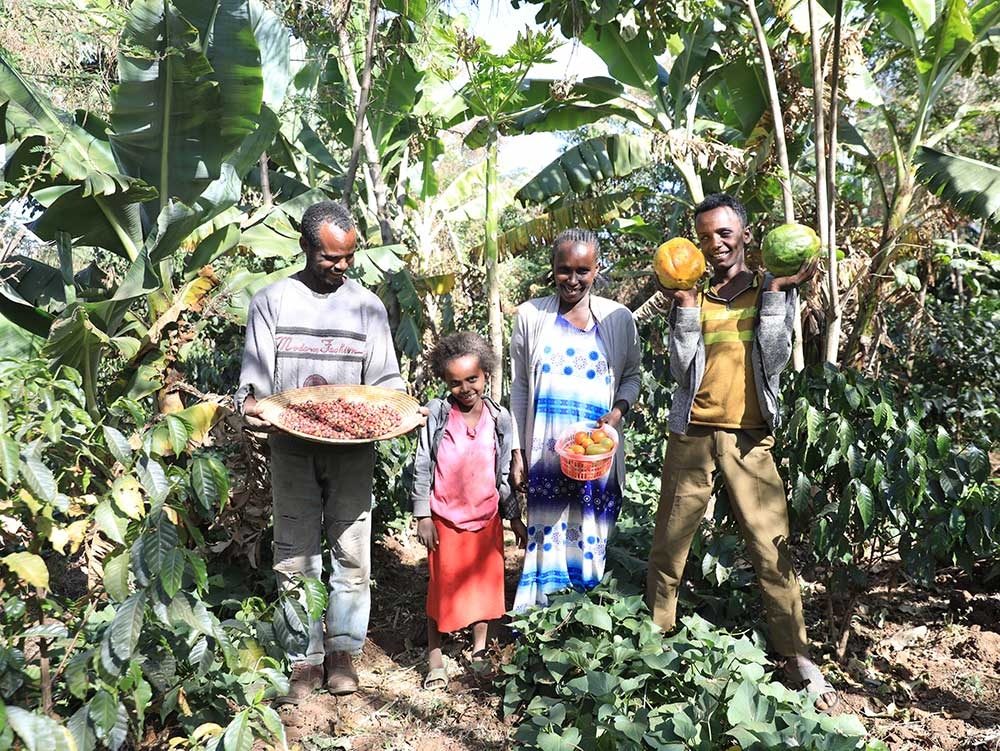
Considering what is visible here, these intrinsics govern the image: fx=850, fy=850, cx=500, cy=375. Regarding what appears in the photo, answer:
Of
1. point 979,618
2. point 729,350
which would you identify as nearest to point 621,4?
point 729,350

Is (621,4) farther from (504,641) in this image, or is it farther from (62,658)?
(62,658)

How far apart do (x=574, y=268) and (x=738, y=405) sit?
849mm

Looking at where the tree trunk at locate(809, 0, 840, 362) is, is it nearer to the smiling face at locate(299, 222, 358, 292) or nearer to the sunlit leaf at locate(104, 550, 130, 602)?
the smiling face at locate(299, 222, 358, 292)

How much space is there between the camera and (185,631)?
2445 millimetres

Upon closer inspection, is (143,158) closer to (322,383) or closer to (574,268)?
(322,383)

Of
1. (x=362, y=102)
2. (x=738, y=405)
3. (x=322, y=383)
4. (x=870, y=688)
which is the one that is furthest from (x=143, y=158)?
(x=870, y=688)

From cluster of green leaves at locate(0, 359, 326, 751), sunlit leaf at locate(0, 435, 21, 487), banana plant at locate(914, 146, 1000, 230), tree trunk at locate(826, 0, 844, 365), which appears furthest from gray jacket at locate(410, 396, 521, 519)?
banana plant at locate(914, 146, 1000, 230)

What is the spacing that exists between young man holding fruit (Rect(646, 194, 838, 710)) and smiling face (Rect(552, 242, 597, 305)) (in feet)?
1.27

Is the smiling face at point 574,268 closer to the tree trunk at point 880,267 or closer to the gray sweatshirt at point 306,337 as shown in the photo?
the gray sweatshirt at point 306,337

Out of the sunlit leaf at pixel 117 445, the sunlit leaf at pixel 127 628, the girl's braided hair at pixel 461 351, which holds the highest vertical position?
the girl's braided hair at pixel 461 351

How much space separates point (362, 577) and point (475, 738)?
815 millimetres

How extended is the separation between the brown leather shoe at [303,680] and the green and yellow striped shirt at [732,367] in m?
1.90

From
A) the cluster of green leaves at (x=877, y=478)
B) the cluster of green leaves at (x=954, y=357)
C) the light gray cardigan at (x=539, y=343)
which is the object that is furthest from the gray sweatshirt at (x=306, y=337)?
the cluster of green leaves at (x=954, y=357)

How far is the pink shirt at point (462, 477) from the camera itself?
12.1 feet
